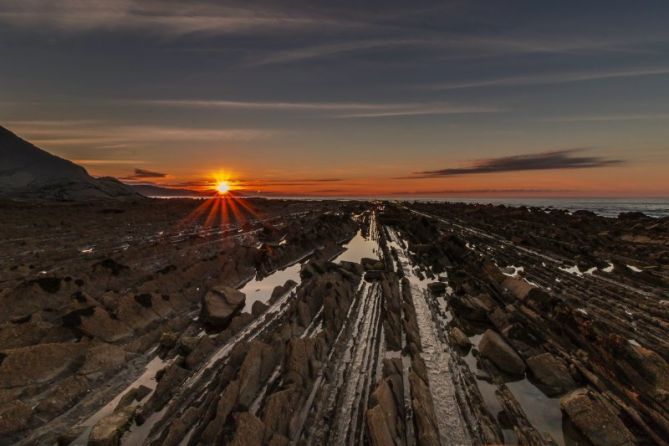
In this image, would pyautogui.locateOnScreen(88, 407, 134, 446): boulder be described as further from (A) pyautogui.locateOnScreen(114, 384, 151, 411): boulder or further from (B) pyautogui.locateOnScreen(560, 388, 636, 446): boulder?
(B) pyautogui.locateOnScreen(560, 388, 636, 446): boulder

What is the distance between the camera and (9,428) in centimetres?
659

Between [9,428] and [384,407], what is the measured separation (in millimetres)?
7425

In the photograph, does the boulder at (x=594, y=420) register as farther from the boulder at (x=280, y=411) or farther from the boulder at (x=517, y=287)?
the boulder at (x=517, y=287)

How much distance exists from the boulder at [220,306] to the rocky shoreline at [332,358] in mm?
68

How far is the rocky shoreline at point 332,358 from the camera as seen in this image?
6586 millimetres

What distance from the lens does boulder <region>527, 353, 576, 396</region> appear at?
8.23m

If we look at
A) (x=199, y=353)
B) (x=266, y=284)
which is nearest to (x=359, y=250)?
(x=266, y=284)

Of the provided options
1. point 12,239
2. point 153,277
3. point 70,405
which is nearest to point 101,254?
point 153,277

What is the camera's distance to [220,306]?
12922 mm

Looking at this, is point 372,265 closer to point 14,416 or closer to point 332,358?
point 332,358

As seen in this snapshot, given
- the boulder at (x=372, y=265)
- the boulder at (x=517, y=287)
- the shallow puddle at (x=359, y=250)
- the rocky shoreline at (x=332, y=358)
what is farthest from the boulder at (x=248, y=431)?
the shallow puddle at (x=359, y=250)

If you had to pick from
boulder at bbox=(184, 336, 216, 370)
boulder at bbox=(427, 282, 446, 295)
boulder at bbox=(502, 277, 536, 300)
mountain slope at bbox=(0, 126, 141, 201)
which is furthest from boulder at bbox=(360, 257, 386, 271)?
mountain slope at bbox=(0, 126, 141, 201)

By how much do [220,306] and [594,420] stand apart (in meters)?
11.5

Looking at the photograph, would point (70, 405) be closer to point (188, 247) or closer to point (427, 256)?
point (188, 247)
